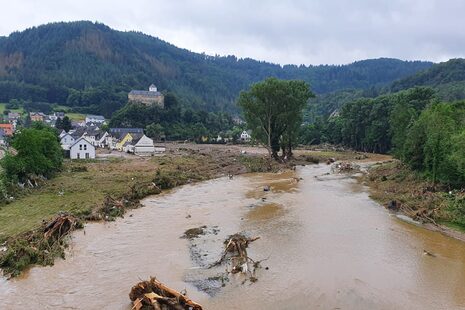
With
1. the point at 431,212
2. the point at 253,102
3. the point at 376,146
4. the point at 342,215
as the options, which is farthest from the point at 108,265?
the point at 376,146

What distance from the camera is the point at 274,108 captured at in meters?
67.3

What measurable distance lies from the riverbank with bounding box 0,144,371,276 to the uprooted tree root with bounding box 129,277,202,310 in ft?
24.3

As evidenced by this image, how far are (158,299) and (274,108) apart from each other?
177 feet

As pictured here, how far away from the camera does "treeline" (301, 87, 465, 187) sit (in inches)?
1432

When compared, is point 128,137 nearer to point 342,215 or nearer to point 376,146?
point 376,146

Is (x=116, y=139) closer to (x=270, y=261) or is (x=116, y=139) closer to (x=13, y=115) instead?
(x=13, y=115)

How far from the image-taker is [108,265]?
21.3m

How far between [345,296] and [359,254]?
5.70m

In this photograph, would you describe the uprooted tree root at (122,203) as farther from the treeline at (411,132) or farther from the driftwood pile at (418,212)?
the treeline at (411,132)

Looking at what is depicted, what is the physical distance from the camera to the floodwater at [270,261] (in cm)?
1767

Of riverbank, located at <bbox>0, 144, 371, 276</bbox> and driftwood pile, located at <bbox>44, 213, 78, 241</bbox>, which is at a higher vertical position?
driftwood pile, located at <bbox>44, 213, 78, 241</bbox>

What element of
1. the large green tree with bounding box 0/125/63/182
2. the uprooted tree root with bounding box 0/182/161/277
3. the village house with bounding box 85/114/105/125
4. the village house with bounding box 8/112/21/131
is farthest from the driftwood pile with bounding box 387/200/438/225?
the village house with bounding box 8/112/21/131

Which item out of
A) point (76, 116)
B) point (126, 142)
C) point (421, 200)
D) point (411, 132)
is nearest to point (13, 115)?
point (76, 116)

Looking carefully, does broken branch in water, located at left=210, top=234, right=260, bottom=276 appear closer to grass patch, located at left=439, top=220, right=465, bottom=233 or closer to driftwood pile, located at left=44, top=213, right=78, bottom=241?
driftwood pile, located at left=44, top=213, right=78, bottom=241
